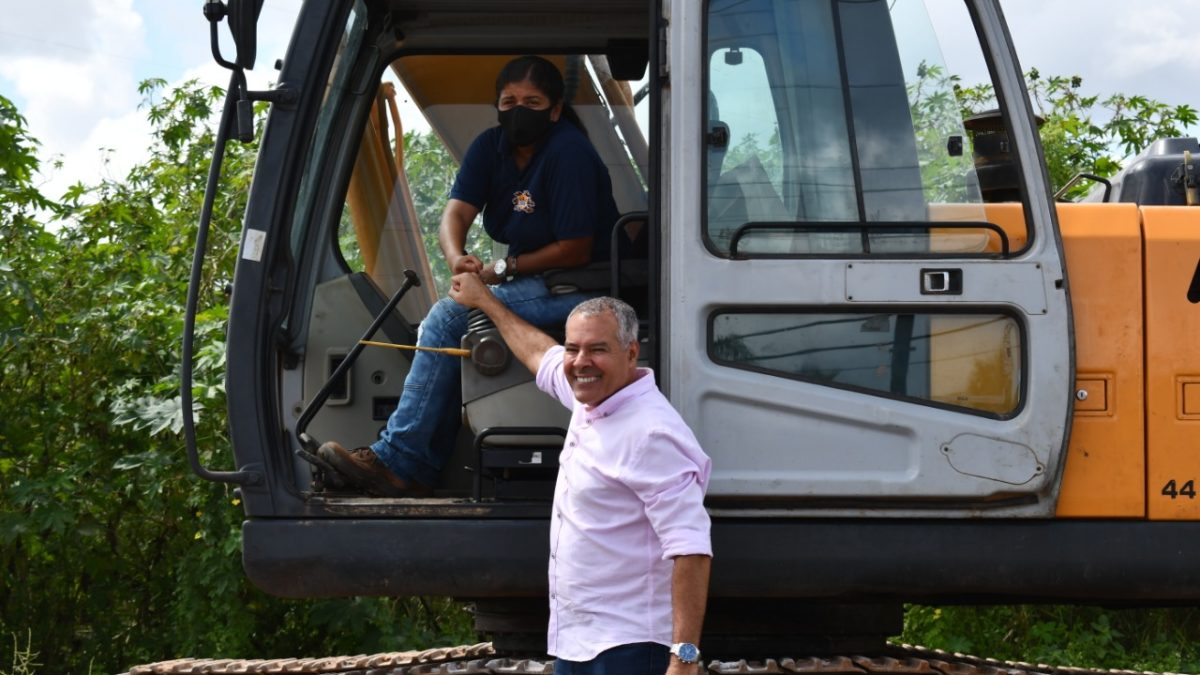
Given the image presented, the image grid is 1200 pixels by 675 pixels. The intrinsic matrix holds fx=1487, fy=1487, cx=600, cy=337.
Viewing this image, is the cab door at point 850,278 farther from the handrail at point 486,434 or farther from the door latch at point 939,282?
the handrail at point 486,434

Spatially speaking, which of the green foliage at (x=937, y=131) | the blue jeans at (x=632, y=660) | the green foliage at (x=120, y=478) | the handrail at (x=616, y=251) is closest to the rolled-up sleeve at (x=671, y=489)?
the blue jeans at (x=632, y=660)

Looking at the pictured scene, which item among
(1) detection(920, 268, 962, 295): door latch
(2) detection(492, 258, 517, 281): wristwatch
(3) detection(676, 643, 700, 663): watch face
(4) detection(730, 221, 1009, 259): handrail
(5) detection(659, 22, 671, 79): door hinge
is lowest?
(3) detection(676, 643, 700, 663): watch face

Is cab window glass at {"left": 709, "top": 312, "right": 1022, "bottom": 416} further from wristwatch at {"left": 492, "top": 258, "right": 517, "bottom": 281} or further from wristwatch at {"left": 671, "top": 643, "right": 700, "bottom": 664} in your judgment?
wristwatch at {"left": 671, "top": 643, "right": 700, "bottom": 664}

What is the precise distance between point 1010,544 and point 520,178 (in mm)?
1874

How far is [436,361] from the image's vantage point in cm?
445

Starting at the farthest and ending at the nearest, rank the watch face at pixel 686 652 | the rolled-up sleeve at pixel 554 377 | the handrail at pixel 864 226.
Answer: the handrail at pixel 864 226 < the rolled-up sleeve at pixel 554 377 < the watch face at pixel 686 652

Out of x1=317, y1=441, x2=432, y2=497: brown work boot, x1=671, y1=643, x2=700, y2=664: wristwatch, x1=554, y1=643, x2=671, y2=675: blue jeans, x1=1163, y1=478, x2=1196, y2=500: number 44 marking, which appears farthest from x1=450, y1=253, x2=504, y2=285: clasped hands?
x1=1163, y1=478, x2=1196, y2=500: number 44 marking

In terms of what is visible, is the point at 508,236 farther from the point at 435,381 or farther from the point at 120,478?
the point at 120,478

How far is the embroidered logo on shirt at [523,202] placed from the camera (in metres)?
4.64

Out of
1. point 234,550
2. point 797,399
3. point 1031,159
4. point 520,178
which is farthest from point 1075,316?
point 234,550

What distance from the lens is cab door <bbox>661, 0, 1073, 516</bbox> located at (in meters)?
3.98

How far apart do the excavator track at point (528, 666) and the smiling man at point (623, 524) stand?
0.93m

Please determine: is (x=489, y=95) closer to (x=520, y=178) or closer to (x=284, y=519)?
(x=520, y=178)

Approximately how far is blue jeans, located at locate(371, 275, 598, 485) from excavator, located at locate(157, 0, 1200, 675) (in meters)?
0.27
